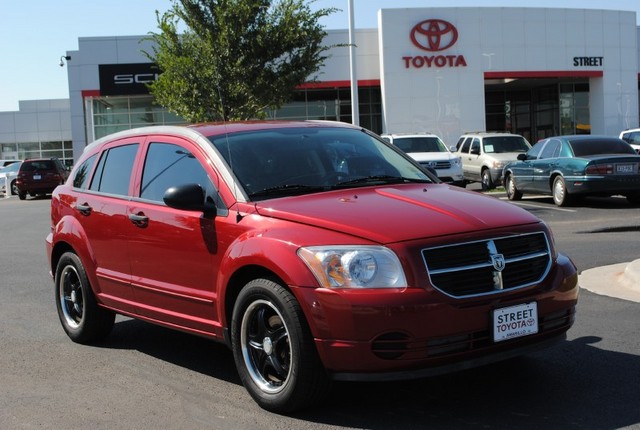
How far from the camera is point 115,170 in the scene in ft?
20.4

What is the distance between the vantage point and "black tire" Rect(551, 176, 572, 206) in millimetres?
16688

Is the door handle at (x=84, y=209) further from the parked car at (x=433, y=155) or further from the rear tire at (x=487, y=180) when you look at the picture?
the rear tire at (x=487, y=180)

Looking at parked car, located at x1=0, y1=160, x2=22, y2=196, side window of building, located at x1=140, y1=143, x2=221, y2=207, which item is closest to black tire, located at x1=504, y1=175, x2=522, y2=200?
side window of building, located at x1=140, y1=143, x2=221, y2=207

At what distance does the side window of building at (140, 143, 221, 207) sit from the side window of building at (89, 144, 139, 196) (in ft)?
0.88

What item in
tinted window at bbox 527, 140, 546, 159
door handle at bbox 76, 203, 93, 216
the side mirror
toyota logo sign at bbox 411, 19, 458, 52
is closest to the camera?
the side mirror

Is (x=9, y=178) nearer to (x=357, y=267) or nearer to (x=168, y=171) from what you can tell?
(x=168, y=171)

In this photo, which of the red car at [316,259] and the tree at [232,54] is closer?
the red car at [316,259]

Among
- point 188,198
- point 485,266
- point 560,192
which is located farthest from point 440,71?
point 485,266

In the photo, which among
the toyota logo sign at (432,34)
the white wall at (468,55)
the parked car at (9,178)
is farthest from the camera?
the white wall at (468,55)

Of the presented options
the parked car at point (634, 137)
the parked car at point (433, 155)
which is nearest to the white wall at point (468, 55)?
the parked car at point (634, 137)

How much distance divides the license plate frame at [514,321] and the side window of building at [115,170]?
10.2 feet

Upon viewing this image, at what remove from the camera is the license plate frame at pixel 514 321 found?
13.6 ft

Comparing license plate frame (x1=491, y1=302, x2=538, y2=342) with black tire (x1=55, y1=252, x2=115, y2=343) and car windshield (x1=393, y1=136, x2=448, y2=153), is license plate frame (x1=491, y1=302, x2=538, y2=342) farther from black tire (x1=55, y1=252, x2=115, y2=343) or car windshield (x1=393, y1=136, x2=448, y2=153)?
car windshield (x1=393, y1=136, x2=448, y2=153)

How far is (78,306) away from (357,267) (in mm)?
3475
